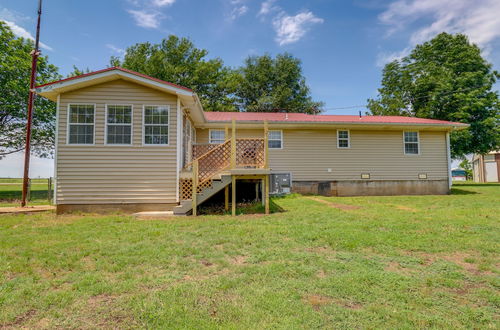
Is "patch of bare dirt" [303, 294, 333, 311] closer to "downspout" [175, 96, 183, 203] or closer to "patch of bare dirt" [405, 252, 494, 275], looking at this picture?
"patch of bare dirt" [405, 252, 494, 275]

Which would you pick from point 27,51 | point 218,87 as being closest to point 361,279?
point 27,51

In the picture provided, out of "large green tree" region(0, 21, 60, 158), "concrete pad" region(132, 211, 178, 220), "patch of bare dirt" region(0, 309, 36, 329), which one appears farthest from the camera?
"large green tree" region(0, 21, 60, 158)

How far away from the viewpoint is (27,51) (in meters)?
17.1

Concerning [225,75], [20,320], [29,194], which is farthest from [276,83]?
[20,320]

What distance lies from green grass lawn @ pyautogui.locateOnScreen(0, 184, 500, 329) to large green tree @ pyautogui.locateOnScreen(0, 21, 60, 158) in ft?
48.4

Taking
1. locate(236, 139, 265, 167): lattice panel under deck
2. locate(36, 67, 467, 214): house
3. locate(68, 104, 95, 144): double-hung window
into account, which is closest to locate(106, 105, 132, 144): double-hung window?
locate(36, 67, 467, 214): house

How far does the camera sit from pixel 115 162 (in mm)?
7797

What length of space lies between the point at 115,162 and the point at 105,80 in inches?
98.4

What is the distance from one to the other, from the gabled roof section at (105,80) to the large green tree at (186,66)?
1778cm

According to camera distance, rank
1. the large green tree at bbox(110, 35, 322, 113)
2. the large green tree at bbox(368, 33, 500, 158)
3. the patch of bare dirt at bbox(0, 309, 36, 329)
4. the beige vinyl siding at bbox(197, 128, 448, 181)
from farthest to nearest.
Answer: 1. the large green tree at bbox(110, 35, 322, 113)
2. the large green tree at bbox(368, 33, 500, 158)
3. the beige vinyl siding at bbox(197, 128, 448, 181)
4. the patch of bare dirt at bbox(0, 309, 36, 329)

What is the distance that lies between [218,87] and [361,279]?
26.4 metres

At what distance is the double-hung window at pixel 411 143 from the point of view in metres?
13.0

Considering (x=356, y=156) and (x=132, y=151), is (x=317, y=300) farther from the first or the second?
(x=356, y=156)

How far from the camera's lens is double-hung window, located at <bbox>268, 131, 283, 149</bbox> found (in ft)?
40.9
